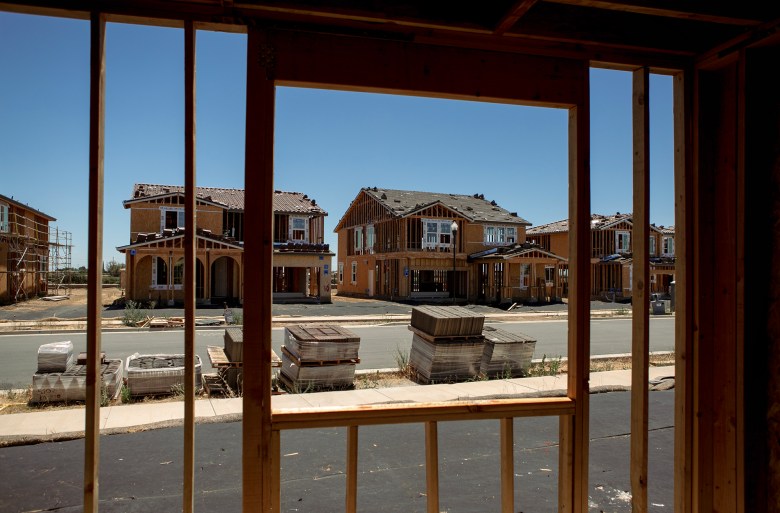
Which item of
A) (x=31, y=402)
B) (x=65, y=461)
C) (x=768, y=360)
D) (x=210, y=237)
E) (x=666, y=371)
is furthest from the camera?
(x=210, y=237)

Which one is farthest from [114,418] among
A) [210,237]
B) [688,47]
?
[210,237]

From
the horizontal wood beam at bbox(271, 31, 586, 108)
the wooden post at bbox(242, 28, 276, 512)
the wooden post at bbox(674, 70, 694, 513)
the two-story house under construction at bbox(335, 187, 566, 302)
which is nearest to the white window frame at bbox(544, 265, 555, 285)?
the two-story house under construction at bbox(335, 187, 566, 302)

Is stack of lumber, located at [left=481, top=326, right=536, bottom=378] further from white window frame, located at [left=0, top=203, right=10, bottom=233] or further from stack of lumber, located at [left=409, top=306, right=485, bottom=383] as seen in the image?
white window frame, located at [left=0, top=203, right=10, bottom=233]

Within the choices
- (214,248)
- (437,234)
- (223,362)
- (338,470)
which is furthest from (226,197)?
(338,470)

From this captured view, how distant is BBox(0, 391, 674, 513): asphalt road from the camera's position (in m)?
4.29

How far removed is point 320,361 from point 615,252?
41524mm

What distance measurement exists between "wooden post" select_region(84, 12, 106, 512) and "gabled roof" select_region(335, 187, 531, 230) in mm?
34654

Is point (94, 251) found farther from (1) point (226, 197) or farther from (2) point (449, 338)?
(1) point (226, 197)

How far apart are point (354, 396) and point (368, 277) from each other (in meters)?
34.0

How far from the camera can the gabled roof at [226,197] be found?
31.4 meters

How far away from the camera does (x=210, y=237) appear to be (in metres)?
29.4

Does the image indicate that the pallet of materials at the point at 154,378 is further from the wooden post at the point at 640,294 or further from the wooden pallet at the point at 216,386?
the wooden post at the point at 640,294

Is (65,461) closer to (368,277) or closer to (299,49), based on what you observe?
(299,49)

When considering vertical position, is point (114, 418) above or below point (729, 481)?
below
